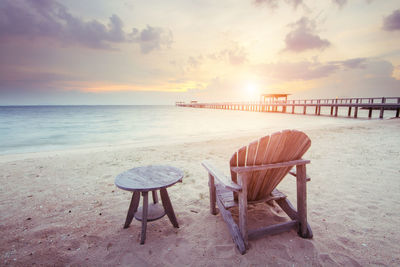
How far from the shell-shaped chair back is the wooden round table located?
901 mm

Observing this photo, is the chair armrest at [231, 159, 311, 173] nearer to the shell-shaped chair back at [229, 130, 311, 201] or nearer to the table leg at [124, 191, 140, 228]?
the shell-shaped chair back at [229, 130, 311, 201]

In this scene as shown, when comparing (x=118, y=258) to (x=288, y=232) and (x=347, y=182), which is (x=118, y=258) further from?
(x=347, y=182)

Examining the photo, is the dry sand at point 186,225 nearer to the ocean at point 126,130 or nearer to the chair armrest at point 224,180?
the chair armrest at point 224,180

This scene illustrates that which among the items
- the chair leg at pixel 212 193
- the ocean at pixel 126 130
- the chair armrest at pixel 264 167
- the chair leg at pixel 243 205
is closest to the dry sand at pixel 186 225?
the chair leg at pixel 212 193

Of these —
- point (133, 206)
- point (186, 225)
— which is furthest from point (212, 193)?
point (133, 206)

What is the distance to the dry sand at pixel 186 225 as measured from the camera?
2.13 metres

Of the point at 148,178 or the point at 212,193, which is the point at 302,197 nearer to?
the point at 212,193

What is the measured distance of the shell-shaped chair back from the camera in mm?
1926

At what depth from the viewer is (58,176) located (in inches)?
185

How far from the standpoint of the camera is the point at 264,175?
217cm

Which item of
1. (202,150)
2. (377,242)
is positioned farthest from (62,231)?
(202,150)

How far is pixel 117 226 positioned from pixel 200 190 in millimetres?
1620

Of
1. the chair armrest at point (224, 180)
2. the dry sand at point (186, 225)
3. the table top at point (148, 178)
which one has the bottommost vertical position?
the dry sand at point (186, 225)

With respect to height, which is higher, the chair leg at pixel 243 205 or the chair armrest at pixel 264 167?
the chair armrest at pixel 264 167
